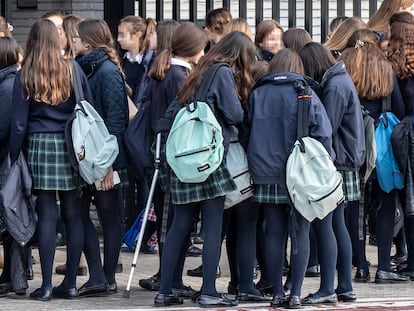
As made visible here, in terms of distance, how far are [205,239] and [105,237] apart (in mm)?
1089

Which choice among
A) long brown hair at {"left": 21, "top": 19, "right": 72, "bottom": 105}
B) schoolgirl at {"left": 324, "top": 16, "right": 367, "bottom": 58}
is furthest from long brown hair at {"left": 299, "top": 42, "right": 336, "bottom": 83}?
long brown hair at {"left": 21, "top": 19, "right": 72, "bottom": 105}

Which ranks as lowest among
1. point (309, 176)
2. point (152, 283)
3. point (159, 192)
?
point (152, 283)

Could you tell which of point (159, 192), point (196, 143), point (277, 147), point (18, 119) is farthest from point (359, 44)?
point (18, 119)

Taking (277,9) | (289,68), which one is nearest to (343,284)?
(289,68)

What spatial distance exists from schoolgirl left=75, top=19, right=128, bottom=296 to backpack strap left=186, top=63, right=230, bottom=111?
897 millimetres

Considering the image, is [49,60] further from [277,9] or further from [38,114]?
[277,9]

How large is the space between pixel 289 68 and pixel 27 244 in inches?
86.8

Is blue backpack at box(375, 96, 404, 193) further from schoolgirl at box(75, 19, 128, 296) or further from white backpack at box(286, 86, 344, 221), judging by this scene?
schoolgirl at box(75, 19, 128, 296)

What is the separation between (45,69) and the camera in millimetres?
8359

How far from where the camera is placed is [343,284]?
8500mm

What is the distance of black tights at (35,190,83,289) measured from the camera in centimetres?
846

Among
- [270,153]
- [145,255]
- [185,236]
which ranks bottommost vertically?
[145,255]

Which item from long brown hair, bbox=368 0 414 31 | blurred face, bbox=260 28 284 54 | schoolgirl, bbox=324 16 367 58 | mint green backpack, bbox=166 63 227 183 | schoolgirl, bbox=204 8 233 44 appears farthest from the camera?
long brown hair, bbox=368 0 414 31

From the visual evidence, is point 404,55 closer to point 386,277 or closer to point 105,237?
point 386,277
